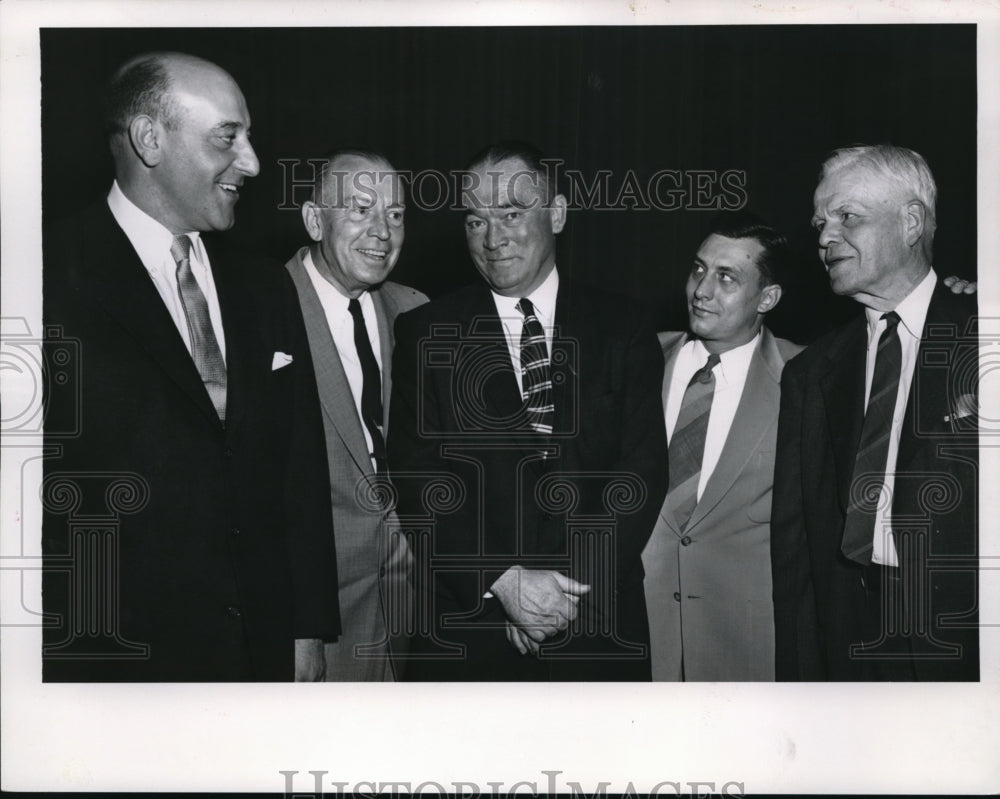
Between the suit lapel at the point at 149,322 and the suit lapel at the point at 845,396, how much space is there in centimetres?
147

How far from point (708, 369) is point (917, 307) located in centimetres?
54

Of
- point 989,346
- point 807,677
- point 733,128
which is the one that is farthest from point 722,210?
point 807,677

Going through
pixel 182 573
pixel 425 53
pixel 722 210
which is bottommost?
pixel 182 573

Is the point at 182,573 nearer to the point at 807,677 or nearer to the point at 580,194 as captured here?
the point at 580,194

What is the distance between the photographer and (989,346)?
2617mm

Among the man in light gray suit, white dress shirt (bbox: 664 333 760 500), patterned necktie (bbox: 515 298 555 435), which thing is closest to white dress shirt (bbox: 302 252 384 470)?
the man in light gray suit

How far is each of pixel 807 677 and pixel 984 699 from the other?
0.44m

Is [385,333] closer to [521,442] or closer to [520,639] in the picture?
[521,442]

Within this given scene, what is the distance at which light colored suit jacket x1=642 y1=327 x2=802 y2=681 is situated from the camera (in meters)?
2.58

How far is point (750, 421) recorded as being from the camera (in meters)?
2.60

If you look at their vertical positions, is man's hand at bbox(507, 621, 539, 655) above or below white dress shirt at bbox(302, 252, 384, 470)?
below

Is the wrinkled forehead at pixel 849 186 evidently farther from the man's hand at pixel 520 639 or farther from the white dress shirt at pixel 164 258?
the white dress shirt at pixel 164 258

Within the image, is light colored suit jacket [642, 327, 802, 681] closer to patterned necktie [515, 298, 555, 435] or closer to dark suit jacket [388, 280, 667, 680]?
dark suit jacket [388, 280, 667, 680]

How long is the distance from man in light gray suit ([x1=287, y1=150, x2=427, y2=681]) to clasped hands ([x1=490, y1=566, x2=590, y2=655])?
0.82ft
